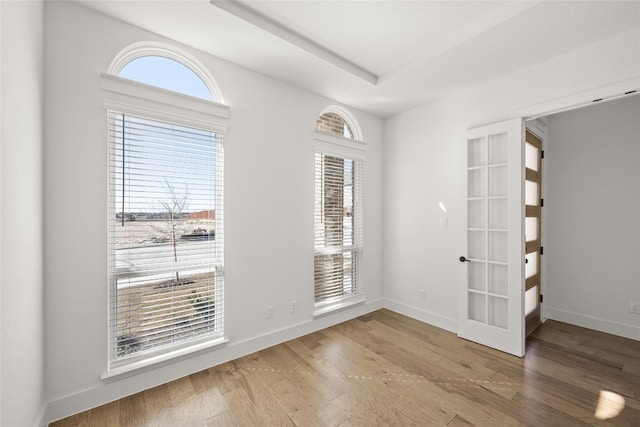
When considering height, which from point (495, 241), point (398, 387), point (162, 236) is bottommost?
point (398, 387)

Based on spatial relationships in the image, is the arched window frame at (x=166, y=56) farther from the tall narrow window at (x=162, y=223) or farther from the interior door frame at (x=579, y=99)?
the interior door frame at (x=579, y=99)

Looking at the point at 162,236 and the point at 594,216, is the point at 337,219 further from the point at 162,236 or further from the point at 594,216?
the point at 594,216

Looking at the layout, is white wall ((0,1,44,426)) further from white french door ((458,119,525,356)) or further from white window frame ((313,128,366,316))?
white french door ((458,119,525,356))

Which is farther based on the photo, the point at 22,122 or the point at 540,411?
the point at 540,411

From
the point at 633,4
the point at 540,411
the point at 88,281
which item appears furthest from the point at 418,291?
the point at 88,281

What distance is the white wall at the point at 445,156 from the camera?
7.40 ft

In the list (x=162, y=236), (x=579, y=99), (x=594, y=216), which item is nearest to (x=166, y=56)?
(x=162, y=236)

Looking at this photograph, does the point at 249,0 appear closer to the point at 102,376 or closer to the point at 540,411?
the point at 102,376

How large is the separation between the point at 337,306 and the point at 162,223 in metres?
2.21

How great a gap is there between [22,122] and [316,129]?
2.43 meters

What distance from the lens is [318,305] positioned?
10.8ft

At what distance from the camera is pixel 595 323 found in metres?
3.18

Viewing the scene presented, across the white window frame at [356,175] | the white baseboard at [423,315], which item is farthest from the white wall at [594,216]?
the white window frame at [356,175]

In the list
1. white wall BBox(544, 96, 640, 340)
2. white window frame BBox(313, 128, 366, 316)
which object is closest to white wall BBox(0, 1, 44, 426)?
white window frame BBox(313, 128, 366, 316)
